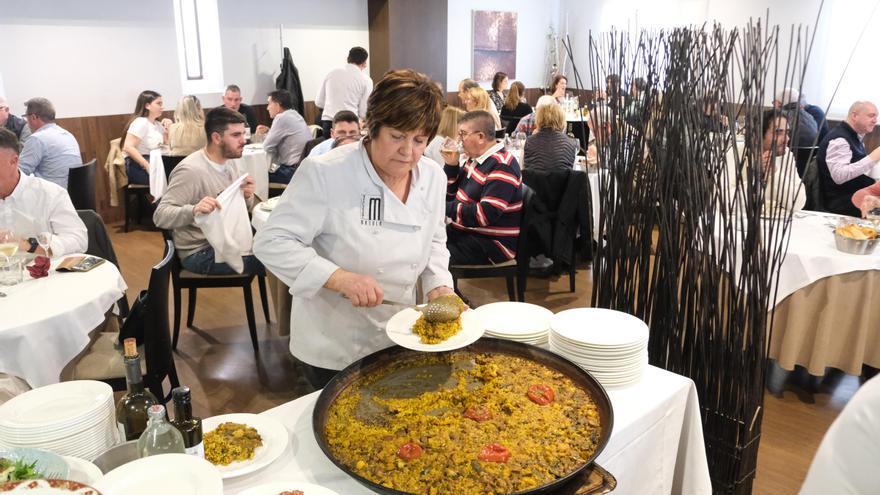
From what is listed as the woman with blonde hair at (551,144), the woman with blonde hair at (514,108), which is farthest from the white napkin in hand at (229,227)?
the woman with blonde hair at (514,108)

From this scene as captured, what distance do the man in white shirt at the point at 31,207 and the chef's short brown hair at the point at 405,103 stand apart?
185 centimetres

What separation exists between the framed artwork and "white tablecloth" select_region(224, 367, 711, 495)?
9245 mm

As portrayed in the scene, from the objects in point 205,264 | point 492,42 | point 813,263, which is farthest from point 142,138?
point 492,42

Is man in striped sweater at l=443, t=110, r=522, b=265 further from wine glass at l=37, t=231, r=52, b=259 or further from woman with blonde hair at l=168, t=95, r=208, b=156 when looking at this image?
woman with blonde hair at l=168, t=95, r=208, b=156

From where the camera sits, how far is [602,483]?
121cm

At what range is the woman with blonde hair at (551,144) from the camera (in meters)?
4.56

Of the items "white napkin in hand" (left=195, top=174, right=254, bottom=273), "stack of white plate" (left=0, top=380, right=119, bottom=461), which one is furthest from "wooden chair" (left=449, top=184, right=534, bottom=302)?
"stack of white plate" (left=0, top=380, right=119, bottom=461)

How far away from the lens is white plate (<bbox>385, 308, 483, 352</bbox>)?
1.44 meters

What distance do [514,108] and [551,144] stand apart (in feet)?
12.2

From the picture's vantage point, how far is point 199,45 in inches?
289

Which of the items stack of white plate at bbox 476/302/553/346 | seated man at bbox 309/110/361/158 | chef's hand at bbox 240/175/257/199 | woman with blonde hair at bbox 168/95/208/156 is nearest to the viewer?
stack of white plate at bbox 476/302/553/346

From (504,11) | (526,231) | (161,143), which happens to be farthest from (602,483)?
(504,11)

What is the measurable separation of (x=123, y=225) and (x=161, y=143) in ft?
2.98

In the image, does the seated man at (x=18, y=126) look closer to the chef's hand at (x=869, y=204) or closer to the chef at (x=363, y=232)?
the chef at (x=363, y=232)
